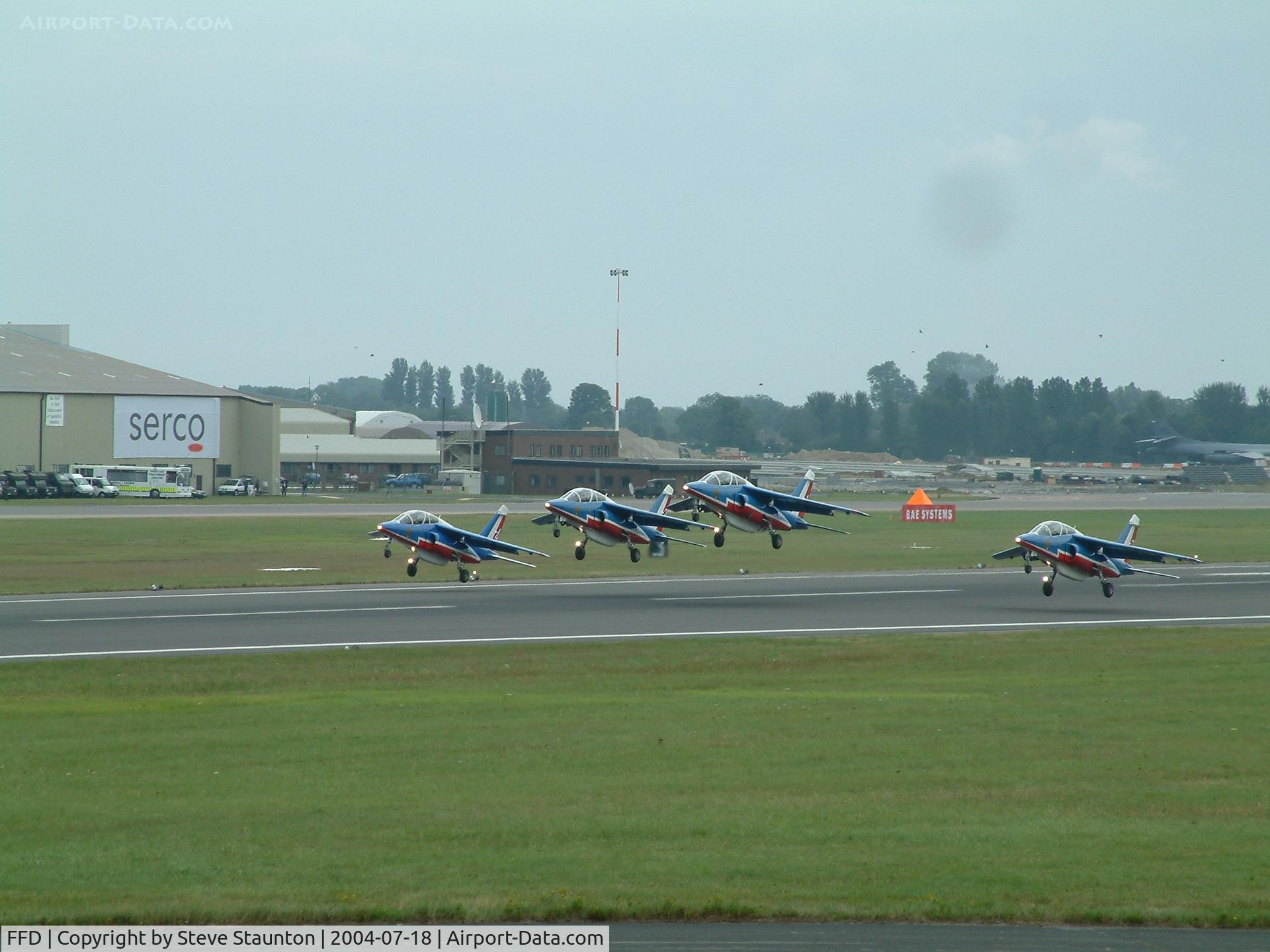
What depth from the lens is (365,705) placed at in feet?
82.8

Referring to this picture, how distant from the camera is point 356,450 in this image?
170m

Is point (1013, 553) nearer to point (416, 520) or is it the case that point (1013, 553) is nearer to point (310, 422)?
point (416, 520)

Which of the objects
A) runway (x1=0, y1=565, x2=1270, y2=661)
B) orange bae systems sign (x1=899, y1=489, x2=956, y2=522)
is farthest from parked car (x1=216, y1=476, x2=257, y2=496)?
runway (x1=0, y1=565, x2=1270, y2=661)

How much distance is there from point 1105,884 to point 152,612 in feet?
115

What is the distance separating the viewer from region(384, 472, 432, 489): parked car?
153m

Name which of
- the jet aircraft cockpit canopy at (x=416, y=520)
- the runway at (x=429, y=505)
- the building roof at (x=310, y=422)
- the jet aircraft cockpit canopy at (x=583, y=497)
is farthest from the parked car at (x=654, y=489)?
the building roof at (x=310, y=422)

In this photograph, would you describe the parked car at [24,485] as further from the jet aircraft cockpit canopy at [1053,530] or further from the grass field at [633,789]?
the jet aircraft cockpit canopy at [1053,530]

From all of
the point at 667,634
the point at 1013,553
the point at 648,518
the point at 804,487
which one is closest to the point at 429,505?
the point at 804,487

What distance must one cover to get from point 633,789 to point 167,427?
11954 cm

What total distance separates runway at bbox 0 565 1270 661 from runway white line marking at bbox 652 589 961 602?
0.35ft

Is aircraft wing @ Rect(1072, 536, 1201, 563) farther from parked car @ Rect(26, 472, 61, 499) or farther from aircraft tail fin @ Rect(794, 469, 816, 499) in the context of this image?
parked car @ Rect(26, 472, 61, 499)

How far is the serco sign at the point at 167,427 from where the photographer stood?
412 feet

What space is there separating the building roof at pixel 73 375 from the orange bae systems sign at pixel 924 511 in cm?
7588

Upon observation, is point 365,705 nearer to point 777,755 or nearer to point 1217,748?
point 777,755
